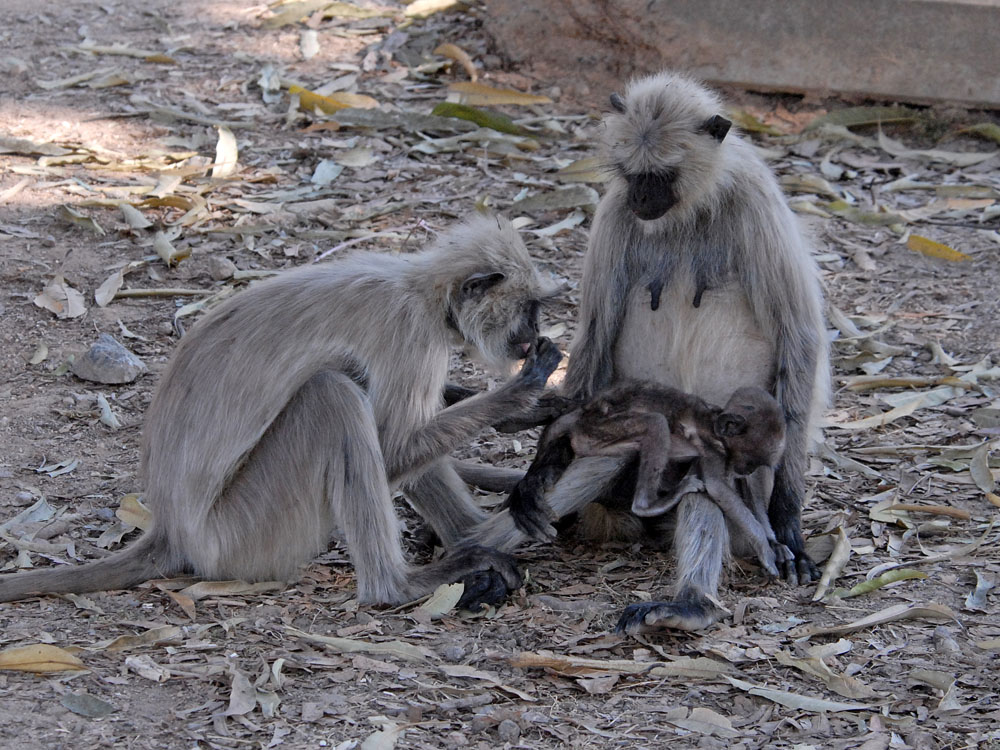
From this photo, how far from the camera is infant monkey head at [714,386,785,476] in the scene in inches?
160

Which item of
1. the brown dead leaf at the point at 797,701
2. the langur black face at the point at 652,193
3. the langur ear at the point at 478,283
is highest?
the langur black face at the point at 652,193

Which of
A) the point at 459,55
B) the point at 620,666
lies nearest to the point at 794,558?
the point at 620,666

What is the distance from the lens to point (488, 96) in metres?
8.10

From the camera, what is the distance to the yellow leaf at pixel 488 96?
8.07 meters

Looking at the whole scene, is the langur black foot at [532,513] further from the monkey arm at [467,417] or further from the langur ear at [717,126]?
the langur ear at [717,126]

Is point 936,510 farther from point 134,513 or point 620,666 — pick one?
point 134,513

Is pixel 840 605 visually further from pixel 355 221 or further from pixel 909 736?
pixel 355 221

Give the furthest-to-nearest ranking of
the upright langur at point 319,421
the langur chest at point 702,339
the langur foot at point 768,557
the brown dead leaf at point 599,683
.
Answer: the langur chest at point 702,339 → the langur foot at point 768,557 → the upright langur at point 319,421 → the brown dead leaf at point 599,683

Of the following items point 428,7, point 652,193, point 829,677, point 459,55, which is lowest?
point 829,677

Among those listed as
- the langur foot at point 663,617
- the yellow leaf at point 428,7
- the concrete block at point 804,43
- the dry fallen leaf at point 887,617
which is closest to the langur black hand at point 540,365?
the langur foot at point 663,617

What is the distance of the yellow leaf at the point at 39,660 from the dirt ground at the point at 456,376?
1.5 inches

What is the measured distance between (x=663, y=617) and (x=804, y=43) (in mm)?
5223

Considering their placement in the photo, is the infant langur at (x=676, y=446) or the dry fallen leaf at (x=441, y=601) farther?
the infant langur at (x=676, y=446)

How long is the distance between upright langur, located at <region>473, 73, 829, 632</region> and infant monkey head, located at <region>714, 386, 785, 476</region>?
195mm
